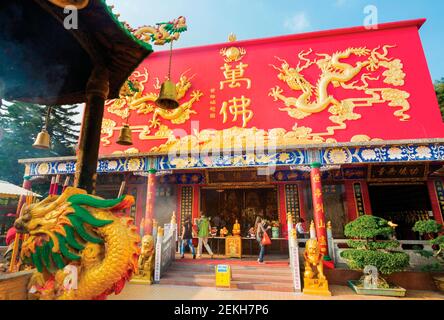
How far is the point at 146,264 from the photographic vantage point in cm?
702

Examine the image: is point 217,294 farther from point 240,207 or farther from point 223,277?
point 240,207

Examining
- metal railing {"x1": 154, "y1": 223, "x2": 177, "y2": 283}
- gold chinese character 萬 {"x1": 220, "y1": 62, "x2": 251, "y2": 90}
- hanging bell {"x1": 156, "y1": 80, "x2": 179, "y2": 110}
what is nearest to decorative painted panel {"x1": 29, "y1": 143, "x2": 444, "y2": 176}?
metal railing {"x1": 154, "y1": 223, "x2": 177, "y2": 283}

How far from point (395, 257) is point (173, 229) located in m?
6.70

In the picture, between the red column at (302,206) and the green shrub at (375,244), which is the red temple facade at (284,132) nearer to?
the red column at (302,206)

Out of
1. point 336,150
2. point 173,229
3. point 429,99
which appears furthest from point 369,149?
point 173,229

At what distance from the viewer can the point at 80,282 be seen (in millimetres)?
1926

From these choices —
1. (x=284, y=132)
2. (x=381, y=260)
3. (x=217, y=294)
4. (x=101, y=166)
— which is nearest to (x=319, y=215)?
(x=381, y=260)

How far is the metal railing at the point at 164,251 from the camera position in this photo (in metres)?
7.04

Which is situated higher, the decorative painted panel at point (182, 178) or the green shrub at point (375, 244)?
the decorative painted panel at point (182, 178)

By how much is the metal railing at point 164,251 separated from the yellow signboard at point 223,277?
6.06 feet

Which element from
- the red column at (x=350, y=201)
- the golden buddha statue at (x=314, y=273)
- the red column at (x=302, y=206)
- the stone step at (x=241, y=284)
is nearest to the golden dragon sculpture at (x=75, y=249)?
the stone step at (x=241, y=284)

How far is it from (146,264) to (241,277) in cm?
280

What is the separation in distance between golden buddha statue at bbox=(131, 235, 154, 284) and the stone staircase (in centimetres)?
42

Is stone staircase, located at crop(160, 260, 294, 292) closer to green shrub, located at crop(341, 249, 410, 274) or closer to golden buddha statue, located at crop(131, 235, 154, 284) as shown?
golden buddha statue, located at crop(131, 235, 154, 284)
